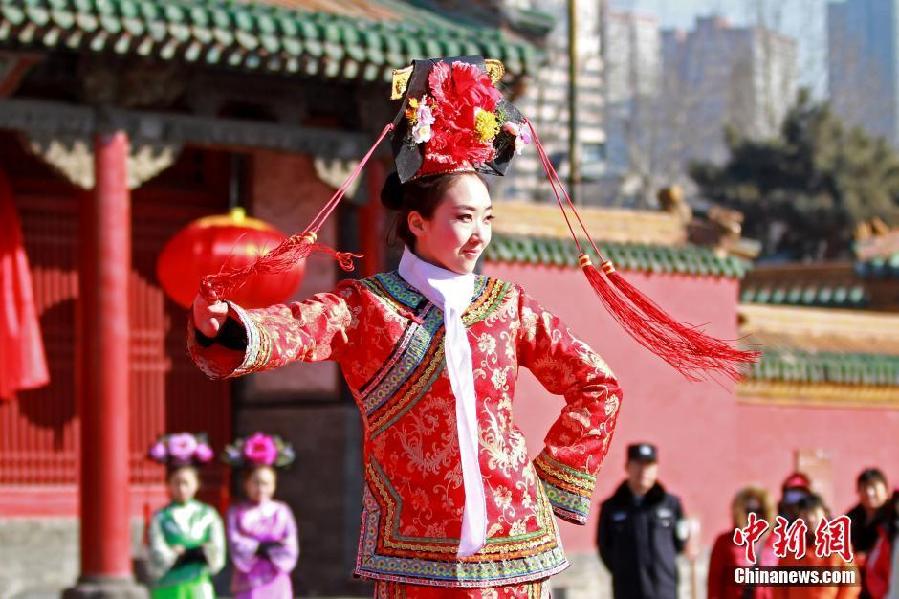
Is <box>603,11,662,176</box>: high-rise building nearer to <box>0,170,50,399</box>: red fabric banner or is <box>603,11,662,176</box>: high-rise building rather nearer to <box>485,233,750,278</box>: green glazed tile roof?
<box>485,233,750,278</box>: green glazed tile roof

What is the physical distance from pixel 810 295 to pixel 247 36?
28.9 ft

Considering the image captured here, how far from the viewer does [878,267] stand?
55.9 feet

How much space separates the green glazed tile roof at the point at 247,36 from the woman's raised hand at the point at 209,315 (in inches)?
225

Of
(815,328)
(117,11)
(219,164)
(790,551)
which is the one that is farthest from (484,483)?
(815,328)

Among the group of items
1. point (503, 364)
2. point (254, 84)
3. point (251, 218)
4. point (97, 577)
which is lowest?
point (97, 577)

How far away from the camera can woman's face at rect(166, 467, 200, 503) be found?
8773 mm

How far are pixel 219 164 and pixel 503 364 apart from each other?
25.9ft

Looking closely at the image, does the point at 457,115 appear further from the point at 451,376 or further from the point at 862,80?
the point at 862,80

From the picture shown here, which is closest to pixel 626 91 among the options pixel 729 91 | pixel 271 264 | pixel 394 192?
pixel 729 91

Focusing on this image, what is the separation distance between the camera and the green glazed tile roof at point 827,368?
13.5 metres

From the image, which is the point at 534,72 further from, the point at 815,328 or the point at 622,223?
the point at 815,328

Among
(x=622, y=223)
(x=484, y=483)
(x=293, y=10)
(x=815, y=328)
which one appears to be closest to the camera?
(x=484, y=483)

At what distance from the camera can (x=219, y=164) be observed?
40.2 ft

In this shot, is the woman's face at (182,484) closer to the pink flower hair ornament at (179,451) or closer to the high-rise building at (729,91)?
the pink flower hair ornament at (179,451)
